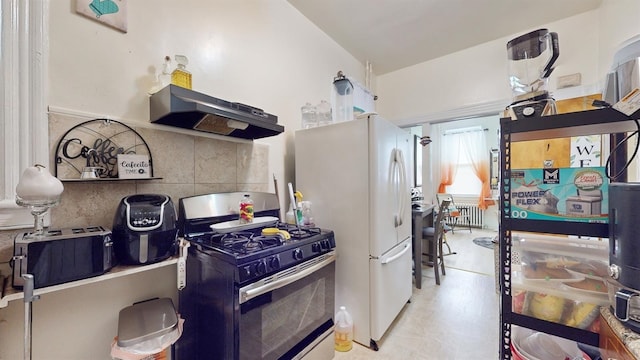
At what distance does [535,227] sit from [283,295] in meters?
1.16

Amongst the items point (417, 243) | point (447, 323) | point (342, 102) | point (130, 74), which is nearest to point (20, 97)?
point (130, 74)

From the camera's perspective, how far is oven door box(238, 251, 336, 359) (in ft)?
3.70

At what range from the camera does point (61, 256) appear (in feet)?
2.88

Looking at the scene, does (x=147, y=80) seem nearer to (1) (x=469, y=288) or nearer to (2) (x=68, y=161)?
(2) (x=68, y=161)

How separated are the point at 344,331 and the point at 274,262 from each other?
1.02 m

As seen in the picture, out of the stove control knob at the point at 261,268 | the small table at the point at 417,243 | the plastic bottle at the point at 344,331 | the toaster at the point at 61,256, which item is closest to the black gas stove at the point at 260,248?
the stove control knob at the point at 261,268

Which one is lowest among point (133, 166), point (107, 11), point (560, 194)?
point (560, 194)

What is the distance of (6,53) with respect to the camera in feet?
3.25

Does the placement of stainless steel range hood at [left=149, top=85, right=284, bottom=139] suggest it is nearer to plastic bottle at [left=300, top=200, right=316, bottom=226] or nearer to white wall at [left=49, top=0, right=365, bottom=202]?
white wall at [left=49, top=0, right=365, bottom=202]

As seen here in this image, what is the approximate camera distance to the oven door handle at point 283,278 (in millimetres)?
1106

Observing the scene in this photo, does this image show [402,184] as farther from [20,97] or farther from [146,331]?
[20,97]

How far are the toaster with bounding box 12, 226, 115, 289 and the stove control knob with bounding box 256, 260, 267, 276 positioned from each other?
58 cm

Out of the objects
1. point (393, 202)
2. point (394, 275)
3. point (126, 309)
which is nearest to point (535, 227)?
point (393, 202)

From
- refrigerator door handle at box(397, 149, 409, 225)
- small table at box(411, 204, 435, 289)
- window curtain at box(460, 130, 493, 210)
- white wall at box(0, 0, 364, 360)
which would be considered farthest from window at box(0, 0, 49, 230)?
window curtain at box(460, 130, 493, 210)
